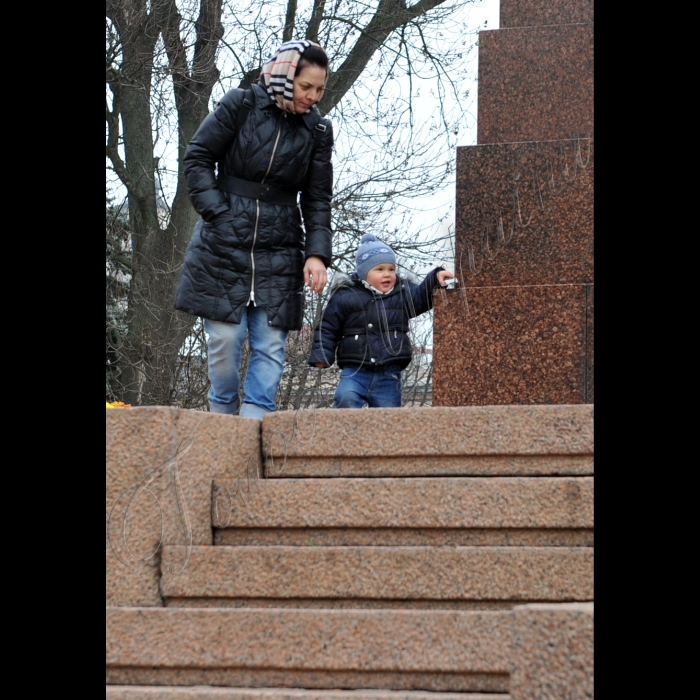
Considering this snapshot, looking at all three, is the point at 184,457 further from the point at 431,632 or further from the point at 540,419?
the point at 540,419

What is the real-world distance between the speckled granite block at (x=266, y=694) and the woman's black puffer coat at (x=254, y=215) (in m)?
1.90

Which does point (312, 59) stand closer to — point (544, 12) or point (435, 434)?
point (435, 434)

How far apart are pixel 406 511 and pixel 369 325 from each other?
2133 mm

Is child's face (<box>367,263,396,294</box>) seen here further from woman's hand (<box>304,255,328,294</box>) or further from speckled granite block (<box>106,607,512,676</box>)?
speckled granite block (<box>106,607,512,676</box>)

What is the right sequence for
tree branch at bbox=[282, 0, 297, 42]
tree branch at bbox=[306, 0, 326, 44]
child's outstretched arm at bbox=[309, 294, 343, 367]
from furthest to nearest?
tree branch at bbox=[306, 0, 326, 44] → tree branch at bbox=[282, 0, 297, 42] → child's outstretched arm at bbox=[309, 294, 343, 367]

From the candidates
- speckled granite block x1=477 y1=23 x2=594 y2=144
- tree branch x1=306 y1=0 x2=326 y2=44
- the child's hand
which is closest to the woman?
the child's hand

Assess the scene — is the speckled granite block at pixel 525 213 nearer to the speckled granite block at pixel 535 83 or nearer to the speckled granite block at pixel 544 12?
the speckled granite block at pixel 535 83

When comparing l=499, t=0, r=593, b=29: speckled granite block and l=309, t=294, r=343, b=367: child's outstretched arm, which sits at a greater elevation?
l=499, t=0, r=593, b=29: speckled granite block

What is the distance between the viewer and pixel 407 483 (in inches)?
129

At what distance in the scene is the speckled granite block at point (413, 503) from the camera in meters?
3.20

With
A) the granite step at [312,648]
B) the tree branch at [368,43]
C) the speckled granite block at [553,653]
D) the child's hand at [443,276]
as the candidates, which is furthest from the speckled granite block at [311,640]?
the tree branch at [368,43]

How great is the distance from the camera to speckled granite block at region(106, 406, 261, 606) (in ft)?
10.1

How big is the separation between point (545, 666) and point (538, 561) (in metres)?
0.76
